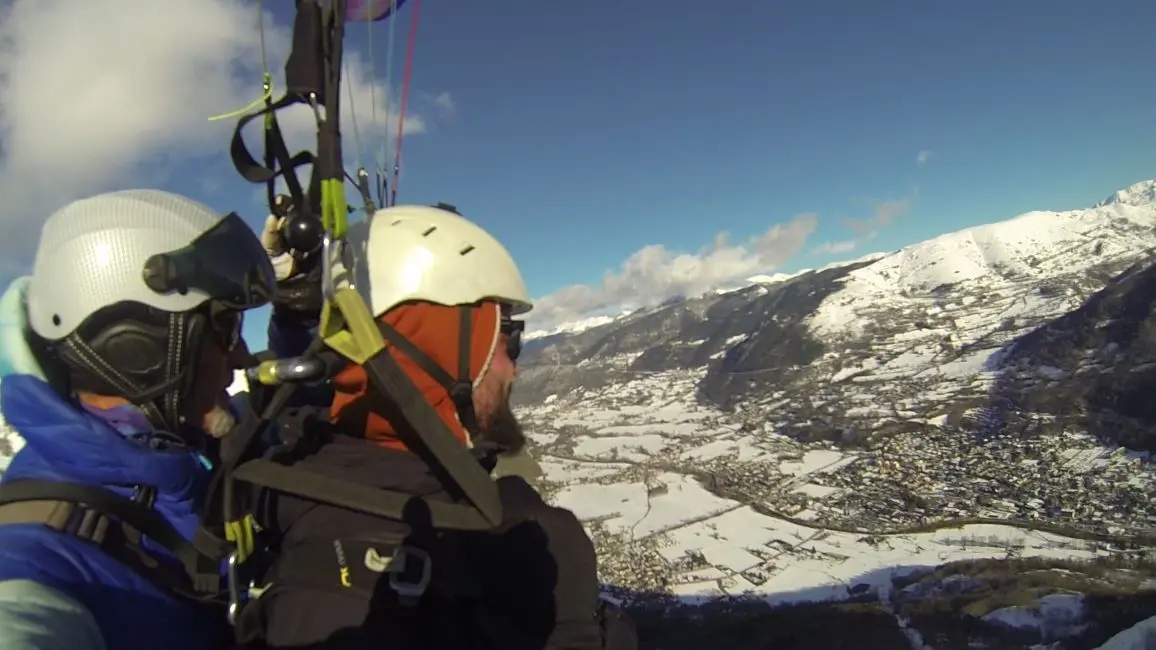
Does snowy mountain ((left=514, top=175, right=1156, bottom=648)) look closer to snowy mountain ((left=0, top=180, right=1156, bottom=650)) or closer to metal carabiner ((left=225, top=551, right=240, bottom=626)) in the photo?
snowy mountain ((left=0, top=180, right=1156, bottom=650))

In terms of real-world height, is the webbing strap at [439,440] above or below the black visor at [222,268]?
below

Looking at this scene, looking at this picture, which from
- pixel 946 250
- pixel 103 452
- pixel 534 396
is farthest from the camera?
pixel 946 250

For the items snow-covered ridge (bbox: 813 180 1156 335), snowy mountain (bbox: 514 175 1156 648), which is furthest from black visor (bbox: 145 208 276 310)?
snow-covered ridge (bbox: 813 180 1156 335)

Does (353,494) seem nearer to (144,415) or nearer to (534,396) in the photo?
(144,415)

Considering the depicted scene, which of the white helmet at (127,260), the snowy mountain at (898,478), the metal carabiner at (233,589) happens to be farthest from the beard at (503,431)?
the white helmet at (127,260)

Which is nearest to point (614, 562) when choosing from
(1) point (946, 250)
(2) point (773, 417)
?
(2) point (773, 417)

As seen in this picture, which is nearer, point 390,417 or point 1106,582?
point 390,417

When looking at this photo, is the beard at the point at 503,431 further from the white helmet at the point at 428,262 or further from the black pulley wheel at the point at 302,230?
the black pulley wheel at the point at 302,230
